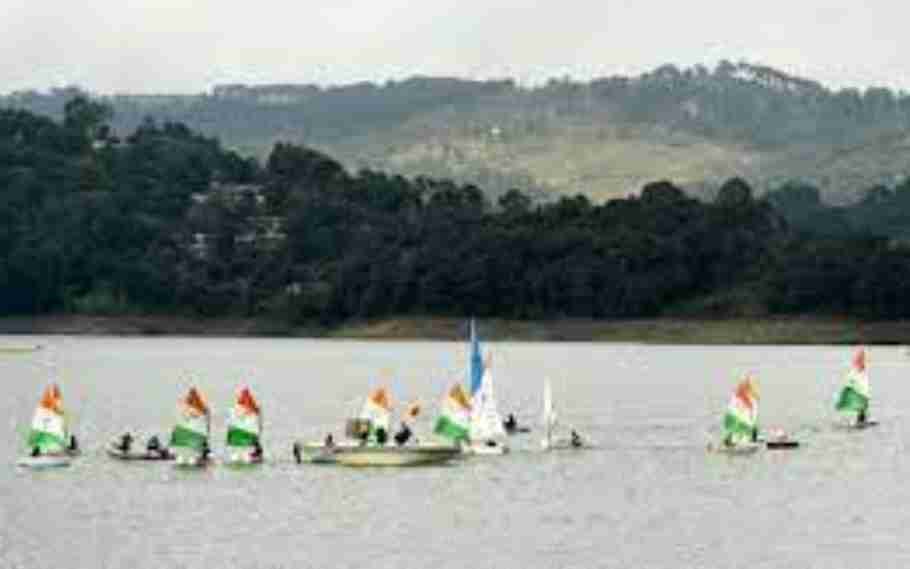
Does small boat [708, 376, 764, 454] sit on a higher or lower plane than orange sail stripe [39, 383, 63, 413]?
lower

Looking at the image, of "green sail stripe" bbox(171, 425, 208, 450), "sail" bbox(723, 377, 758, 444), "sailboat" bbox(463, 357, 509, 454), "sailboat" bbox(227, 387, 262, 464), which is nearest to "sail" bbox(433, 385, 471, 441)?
"sailboat" bbox(463, 357, 509, 454)

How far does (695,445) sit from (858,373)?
15.3 m

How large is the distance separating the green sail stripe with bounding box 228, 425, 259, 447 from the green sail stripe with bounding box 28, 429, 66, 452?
29.5ft

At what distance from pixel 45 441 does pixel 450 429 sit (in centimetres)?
2013

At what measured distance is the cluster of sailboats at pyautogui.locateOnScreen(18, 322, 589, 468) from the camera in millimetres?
123250

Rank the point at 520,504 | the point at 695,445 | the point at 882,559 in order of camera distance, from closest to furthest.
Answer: the point at 882,559 → the point at 520,504 → the point at 695,445

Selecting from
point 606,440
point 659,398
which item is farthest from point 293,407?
point 606,440

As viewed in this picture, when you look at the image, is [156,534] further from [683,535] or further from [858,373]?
[858,373]

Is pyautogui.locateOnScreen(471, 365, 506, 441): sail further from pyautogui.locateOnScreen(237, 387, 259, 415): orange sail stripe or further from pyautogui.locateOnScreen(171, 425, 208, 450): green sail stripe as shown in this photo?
pyautogui.locateOnScreen(171, 425, 208, 450): green sail stripe

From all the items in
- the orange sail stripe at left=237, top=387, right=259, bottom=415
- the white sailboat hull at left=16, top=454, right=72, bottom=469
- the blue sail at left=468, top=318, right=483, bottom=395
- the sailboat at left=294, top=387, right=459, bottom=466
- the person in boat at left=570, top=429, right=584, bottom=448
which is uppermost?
the blue sail at left=468, top=318, right=483, bottom=395

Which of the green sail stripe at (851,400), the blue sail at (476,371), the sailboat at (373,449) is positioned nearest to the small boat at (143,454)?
the sailboat at (373,449)

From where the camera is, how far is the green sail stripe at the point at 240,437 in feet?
413

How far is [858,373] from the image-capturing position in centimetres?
15412

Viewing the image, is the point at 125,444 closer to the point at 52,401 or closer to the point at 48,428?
the point at 48,428
